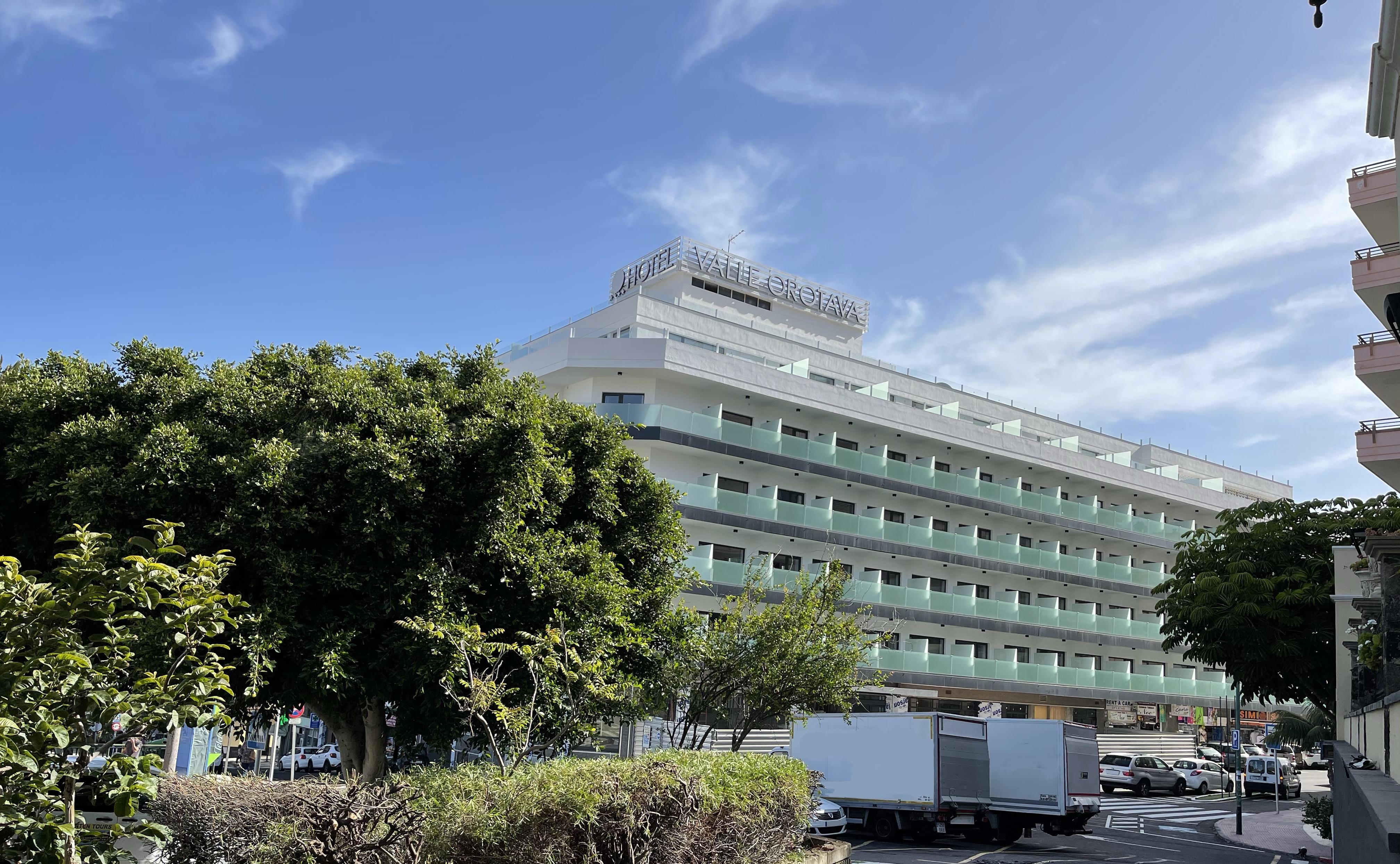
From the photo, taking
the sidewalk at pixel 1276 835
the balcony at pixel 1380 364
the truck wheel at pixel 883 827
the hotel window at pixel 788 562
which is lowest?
the sidewalk at pixel 1276 835

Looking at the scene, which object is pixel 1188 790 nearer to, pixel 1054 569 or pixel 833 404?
pixel 1054 569

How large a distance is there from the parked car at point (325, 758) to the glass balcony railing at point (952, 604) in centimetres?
1950

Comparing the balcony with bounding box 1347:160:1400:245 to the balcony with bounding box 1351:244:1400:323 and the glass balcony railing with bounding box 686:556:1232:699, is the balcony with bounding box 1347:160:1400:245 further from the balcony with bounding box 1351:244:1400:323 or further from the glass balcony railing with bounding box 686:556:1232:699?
the glass balcony railing with bounding box 686:556:1232:699

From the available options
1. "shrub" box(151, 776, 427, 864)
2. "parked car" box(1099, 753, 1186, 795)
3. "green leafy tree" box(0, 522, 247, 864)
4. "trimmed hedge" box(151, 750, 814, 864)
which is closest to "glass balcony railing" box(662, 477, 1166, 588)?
"parked car" box(1099, 753, 1186, 795)

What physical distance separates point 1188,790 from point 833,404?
22758mm

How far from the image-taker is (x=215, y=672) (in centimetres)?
610

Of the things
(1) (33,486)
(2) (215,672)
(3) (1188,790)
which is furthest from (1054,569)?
(2) (215,672)

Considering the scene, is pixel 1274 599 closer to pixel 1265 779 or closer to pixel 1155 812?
pixel 1155 812

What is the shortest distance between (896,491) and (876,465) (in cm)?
161

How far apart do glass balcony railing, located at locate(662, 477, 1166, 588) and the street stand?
39.8ft

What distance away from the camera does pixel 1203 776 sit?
4631 cm

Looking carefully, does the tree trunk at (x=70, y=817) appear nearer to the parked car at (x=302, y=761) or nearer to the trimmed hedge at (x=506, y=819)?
the trimmed hedge at (x=506, y=819)

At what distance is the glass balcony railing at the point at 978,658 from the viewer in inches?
1420

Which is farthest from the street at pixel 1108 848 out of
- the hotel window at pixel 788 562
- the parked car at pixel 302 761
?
the parked car at pixel 302 761
